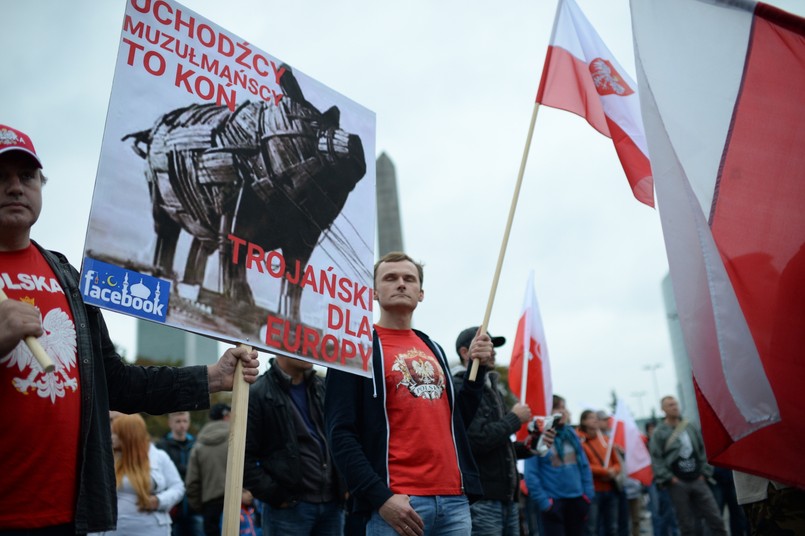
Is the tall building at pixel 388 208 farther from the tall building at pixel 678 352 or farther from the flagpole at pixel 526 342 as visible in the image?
the tall building at pixel 678 352

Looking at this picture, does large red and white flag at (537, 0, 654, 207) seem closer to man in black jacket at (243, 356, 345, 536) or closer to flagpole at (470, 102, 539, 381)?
flagpole at (470, 102, 539, 381)

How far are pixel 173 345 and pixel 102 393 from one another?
9329 cm

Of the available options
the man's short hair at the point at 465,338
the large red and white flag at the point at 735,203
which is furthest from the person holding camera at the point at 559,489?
the large red and white flag at the point at 735,203

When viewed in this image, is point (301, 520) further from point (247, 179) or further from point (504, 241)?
point (247, 179)

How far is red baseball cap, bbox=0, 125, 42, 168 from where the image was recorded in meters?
2.43

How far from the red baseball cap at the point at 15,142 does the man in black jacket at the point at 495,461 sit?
3296 mm

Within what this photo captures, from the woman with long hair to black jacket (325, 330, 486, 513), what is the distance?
8.65 feet

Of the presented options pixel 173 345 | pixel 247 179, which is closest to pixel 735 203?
pixel 247 179

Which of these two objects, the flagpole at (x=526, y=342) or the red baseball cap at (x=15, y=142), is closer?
the red baseball cap at (x=15, y=142)

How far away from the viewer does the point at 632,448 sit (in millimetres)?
11953

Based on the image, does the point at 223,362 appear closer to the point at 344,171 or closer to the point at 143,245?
the point at 143,245

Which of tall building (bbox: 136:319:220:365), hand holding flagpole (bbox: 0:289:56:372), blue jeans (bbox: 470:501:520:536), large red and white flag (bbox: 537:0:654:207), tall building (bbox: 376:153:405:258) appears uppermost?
tall building (bbox: 136:319:220:365)

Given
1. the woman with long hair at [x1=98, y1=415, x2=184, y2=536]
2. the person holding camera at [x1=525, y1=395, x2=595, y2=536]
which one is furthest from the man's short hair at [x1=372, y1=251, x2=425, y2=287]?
the person holding camera at [x1=525, y1=395, x2=595, y2=536]

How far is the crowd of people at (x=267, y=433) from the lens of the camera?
2277mm
